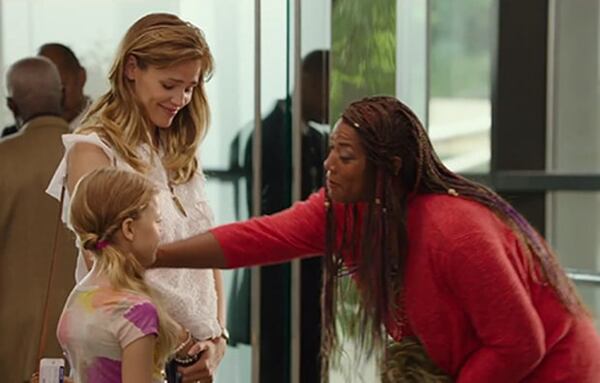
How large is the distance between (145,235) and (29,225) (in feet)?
4.75

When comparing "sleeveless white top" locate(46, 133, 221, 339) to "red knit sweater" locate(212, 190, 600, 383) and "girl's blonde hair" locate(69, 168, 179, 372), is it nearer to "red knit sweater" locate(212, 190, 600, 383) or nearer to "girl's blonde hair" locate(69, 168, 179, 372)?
"girl's blonde hair" locate(69, 168, 179, 372)

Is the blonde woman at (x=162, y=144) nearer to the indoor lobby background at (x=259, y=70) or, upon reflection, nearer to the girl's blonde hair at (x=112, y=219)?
the girl's blonde hair at (x=112, y=219)

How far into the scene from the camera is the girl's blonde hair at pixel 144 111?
3330 millimetres

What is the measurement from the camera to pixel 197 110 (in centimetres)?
347

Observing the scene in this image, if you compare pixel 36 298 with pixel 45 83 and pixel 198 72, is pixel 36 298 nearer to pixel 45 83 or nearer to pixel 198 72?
pixel 45 83

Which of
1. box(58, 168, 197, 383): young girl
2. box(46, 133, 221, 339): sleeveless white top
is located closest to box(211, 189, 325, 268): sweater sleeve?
box(46, 133, 221, 339): sleeveless white top

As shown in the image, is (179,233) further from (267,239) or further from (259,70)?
(259,70)

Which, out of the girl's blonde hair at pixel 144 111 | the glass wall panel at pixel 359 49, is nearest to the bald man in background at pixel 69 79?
the glass wall panel at pixel 359 49

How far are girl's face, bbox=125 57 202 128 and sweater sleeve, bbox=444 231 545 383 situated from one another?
2.54 feet

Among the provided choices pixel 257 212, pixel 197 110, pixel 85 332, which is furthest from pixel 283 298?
pixel 85 332

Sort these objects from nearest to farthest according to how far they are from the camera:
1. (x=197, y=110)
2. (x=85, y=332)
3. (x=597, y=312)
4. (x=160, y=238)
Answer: (x=85, y=332), (x=160, y=238), (x=197, y=110), (x=597, y=312)

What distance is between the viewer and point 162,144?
3.45 meters

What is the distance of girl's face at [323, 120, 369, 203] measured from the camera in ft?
9.96

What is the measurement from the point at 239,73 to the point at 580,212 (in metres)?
1.58
